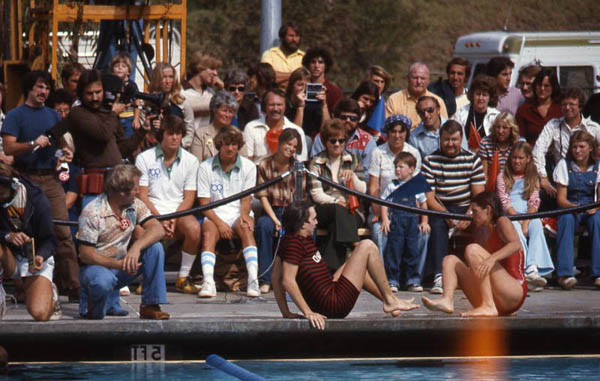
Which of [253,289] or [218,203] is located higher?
[218,203]

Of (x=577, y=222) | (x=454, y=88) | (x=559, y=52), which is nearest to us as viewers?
(x=577, y=222)

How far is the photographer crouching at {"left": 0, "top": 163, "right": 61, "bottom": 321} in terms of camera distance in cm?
862

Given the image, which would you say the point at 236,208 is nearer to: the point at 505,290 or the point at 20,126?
the point at 20,126

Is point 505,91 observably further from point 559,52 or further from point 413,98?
point 559,52

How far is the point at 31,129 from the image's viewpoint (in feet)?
32.7

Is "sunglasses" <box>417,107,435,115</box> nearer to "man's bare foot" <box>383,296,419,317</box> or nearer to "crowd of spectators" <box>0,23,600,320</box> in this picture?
"crowd of spectators" <box>0,23,600,320</box>

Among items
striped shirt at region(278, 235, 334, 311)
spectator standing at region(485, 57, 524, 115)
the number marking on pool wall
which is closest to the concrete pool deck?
the number marking on pool wall

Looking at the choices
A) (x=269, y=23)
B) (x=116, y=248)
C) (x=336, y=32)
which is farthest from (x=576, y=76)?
(x=336, y=32)

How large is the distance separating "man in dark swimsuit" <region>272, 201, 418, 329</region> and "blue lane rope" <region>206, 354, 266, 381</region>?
2.91 feet

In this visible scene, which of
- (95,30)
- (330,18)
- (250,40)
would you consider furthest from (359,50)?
(95,30)

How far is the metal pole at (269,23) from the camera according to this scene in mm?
13273

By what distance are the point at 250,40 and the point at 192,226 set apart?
22.4 metres

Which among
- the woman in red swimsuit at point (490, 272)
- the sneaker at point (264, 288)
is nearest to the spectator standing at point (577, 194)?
the woman in red swimsuit at point (490, 272)

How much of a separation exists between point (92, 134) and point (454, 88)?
425cm
